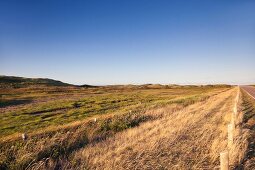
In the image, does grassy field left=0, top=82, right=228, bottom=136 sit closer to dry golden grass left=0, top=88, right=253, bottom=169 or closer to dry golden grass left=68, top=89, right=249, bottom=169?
dry golden grass left=0, top=88, right=253, bottom=169

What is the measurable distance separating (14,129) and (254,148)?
1710cm

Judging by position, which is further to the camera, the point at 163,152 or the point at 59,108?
the point at 59,108

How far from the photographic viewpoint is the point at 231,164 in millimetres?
7605

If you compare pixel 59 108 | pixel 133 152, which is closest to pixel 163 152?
pixel 133 152

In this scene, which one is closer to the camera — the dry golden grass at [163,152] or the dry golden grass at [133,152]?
the dry golden grass at [163,152]

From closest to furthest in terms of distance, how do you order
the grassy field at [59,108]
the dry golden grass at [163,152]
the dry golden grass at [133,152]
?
the dry golden grass at [163,152] < the dry golden grass at [133,152] < the grassy field at [59,108]

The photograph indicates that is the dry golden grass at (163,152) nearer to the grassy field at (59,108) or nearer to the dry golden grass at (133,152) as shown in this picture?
the dry golden grass at (133,152)

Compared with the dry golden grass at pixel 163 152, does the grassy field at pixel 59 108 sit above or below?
below

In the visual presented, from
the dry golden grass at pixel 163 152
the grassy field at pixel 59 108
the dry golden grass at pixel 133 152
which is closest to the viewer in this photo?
the dry golden grass at pixel 163 152

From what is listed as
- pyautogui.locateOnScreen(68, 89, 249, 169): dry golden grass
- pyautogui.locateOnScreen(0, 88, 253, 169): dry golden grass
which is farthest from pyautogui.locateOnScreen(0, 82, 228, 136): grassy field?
pyautogui.locateOnScreen(68, 89, 249, 169): dry golden grass

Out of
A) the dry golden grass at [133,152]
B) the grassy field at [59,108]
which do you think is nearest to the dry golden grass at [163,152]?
the dry golden grass at [133,152]

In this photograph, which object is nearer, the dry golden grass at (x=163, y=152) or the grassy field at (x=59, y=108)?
the dry golden grass at (x=163, y=152)

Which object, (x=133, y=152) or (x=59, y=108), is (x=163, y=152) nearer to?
(x=133, y=152)

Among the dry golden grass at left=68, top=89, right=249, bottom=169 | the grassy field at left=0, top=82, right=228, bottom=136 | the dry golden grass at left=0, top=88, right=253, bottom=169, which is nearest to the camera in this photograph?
the dry golden grass at left=68, top=89, right=249, bottom=169
